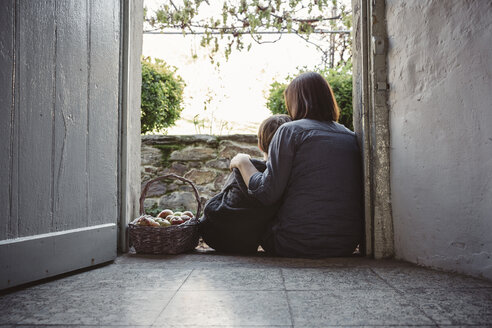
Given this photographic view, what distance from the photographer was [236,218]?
8.13 feet

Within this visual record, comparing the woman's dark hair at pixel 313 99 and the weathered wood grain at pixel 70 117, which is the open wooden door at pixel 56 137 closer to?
the weathered wood grain at pixel 70 117

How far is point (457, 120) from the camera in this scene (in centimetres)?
176

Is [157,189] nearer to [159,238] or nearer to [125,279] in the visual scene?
[159,238]

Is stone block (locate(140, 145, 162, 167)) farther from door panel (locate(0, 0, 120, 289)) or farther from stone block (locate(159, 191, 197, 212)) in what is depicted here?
door panel (locate(0, 0, 120, 289))

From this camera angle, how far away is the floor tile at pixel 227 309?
47.9 inches

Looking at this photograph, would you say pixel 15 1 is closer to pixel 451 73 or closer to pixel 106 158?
pixel 106 158

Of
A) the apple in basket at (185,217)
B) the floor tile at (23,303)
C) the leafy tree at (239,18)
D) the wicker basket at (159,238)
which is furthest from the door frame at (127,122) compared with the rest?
the leafy tree at (239,18)

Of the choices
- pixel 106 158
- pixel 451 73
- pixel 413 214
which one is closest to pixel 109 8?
pixel 106 158

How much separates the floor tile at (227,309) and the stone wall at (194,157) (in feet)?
8.85

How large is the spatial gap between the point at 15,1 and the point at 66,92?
444 mm

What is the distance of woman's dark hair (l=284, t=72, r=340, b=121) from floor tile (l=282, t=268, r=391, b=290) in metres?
0.99

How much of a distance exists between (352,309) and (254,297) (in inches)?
14.6

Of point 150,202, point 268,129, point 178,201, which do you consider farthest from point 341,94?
point 150,202

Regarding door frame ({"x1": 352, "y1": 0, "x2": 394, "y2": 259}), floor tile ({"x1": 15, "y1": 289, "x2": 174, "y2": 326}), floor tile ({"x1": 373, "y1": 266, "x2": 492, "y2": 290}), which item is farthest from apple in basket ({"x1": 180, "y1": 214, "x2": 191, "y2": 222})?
floor tile ({"x1": 373, "y1": 266, "x2": 492, "y2": 290})
